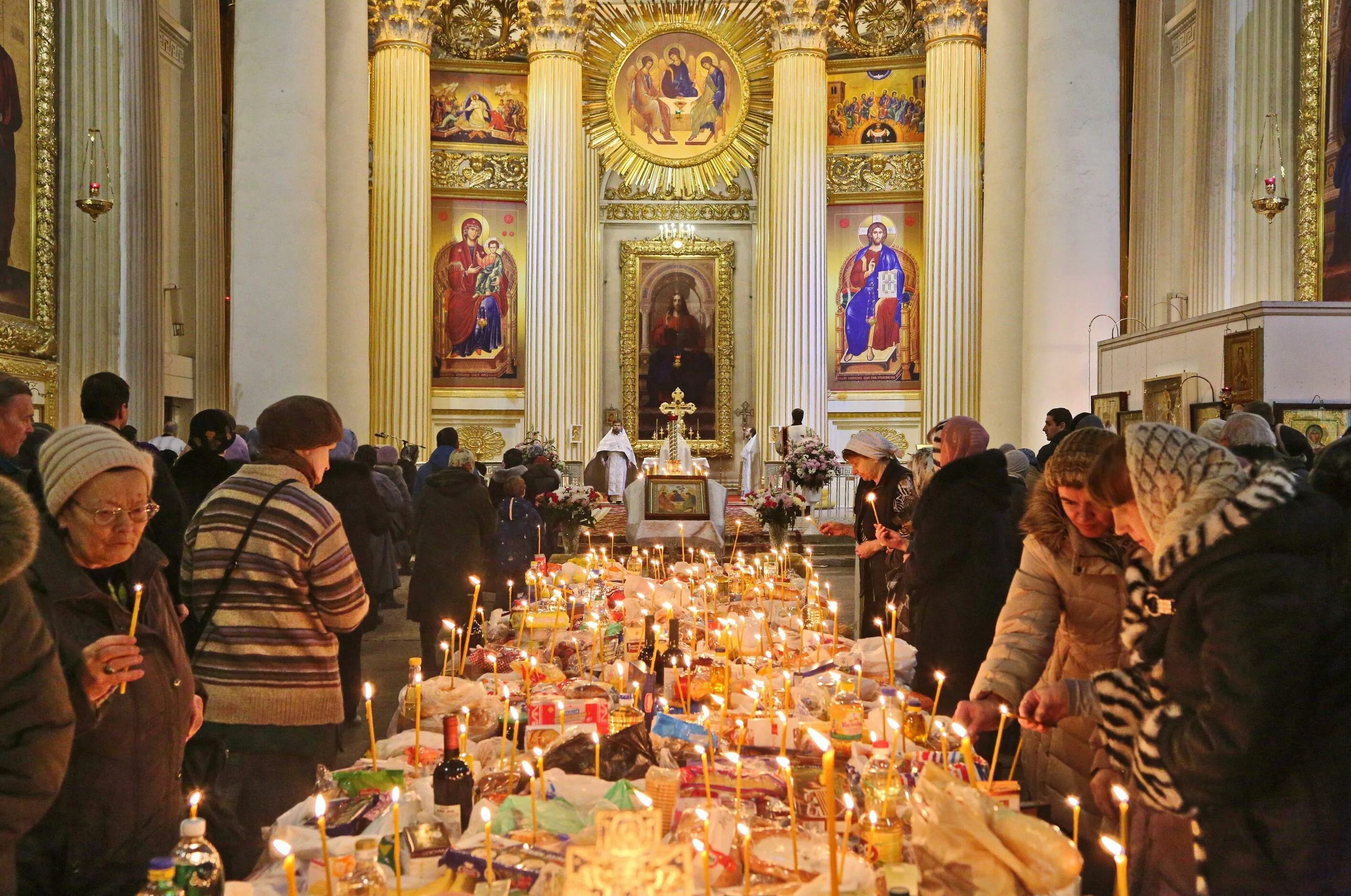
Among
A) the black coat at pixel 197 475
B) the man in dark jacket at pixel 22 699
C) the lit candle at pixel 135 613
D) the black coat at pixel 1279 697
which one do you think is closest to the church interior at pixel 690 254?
the black coat at pixel 1279 697

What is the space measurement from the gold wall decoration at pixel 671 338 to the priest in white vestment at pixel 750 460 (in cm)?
242

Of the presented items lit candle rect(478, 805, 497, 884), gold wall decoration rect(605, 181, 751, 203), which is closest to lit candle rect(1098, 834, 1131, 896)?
lit candle rect(478, 805, 497, 884)

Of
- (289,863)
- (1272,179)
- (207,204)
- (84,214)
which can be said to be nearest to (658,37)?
(207,204)

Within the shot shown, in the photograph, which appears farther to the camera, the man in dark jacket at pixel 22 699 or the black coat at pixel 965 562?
the black coat at pixel 965 562

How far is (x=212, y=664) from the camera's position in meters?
3.31

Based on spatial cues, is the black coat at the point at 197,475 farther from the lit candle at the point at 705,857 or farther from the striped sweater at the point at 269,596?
the lit candle at the point at 705,857

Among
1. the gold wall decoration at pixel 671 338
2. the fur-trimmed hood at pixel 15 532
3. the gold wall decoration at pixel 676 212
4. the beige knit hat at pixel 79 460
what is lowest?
the fur-trimmed hood at pixel 15 532

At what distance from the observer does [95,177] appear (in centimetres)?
973

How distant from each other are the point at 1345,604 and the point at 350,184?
1410cm

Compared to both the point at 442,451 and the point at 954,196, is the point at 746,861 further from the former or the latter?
the point at 954,196

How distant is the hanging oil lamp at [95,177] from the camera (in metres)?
8.74

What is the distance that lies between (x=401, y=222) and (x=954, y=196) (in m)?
9.31

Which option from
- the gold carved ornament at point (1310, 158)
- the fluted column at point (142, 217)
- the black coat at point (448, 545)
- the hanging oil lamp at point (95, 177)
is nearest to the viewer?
the black coat at point (448, 545)

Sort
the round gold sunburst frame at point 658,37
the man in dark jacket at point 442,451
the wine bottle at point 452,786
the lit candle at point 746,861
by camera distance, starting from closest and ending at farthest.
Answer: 1. the lit candle at point 746,861
2. the wine bottle at point 452,786
3. the man in dark jacket at point 442,451
4. the round gold sunburst frame at point 658,37
